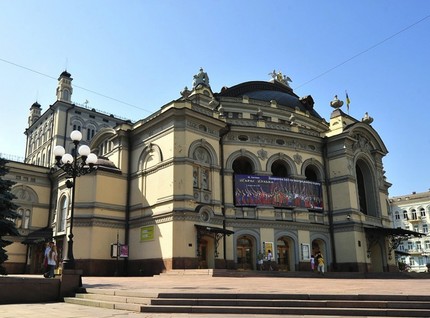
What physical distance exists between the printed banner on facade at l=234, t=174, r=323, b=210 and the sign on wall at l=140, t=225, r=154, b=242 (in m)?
6.43

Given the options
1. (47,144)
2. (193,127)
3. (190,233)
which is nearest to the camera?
(190,233)

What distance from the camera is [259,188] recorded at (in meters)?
30.5

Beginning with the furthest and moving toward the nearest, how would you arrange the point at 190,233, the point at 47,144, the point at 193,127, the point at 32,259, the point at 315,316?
the point at 47,144, the point at 32,259, the point at 193,127, the point at 190,233, the point at 315,316

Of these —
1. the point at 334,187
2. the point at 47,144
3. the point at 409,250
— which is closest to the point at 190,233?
the point at 334,187

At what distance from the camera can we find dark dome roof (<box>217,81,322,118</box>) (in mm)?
40688

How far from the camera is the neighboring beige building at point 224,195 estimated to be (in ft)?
90.5

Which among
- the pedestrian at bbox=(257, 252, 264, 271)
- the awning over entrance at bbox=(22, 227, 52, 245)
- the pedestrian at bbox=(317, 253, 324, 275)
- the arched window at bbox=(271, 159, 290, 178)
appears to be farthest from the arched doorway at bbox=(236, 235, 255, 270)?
the awning over entrance at bbox=(22, 227, 52, 245)

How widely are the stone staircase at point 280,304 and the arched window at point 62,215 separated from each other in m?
20.7

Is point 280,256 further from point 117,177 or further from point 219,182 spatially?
point 117,177

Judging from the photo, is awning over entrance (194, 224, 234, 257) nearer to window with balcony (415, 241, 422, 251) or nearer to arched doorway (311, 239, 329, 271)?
arched doorway (311, 239, 329, 271)

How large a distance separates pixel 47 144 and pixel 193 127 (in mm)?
30636

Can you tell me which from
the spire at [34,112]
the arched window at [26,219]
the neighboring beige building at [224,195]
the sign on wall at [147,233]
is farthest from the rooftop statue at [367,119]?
the spire at [34,112]

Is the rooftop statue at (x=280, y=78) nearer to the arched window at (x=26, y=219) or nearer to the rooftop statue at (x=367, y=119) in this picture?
the rooftop statue at (x=367, y=119)

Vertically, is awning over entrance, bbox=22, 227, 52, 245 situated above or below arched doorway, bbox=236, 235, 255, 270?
above
